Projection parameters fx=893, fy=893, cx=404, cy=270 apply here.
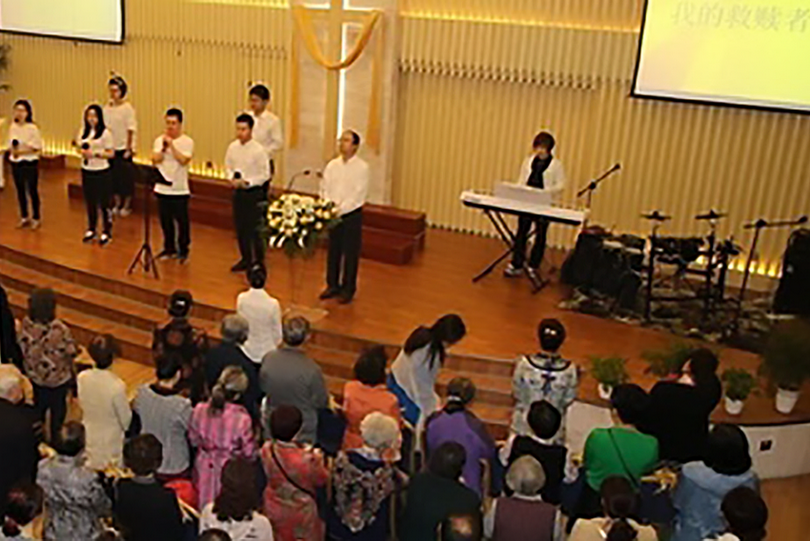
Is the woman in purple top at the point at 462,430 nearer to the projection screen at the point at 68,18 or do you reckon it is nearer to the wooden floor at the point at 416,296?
the wooden floor at the point at 416,296

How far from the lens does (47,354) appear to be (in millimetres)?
5047

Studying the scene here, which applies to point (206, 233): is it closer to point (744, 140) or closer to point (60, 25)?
point (60, 25)

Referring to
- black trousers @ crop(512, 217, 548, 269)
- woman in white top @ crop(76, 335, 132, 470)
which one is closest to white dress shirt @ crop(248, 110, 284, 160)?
black trousers @ crop(512, 217, 548, 269)

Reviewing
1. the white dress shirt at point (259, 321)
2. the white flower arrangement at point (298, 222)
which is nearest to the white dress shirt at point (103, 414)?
the white dress shirt at point (259, 321)

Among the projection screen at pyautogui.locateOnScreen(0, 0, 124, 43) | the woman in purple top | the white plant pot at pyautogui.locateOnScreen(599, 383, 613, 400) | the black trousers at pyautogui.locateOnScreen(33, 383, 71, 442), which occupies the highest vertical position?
the projection screen at pyautogui.locateOnScreen(0, 0, 124, 43)

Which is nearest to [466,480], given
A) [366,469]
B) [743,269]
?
[366,469]

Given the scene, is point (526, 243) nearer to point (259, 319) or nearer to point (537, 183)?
point (537, 183)

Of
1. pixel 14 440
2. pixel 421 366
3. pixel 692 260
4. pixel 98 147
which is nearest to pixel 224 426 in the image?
pixel 14 440

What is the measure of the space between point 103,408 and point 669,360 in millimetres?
3527

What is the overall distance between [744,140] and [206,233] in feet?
18.2

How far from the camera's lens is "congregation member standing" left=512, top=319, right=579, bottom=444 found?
14.8ft

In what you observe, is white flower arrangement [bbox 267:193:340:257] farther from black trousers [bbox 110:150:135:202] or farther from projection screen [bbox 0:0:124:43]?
projection screen [bbox 0:0:124:43]

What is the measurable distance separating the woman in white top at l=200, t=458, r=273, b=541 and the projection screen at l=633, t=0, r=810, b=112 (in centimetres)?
677

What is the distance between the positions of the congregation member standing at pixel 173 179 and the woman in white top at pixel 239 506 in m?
4.92
